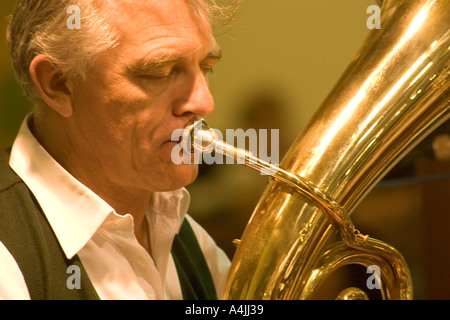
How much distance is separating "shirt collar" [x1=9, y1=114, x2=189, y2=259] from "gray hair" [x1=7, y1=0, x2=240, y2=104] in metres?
0.08

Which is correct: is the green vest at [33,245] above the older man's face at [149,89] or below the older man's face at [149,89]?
below

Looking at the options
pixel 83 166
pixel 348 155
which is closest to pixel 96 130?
pixel 83 166

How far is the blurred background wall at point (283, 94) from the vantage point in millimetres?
1172

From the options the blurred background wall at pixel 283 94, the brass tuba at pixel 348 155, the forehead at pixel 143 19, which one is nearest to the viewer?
the brass tuba at pixel 348 155

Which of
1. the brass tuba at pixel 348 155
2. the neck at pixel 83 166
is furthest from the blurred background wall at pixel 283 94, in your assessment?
the brass tuba at pixel 348 155

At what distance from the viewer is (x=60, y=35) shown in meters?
0.72

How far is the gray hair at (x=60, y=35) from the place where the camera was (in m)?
0.71

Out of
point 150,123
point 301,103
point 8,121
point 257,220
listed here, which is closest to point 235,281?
point 257,220

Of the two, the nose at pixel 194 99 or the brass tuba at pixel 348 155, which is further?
the nose at pixel 194 99

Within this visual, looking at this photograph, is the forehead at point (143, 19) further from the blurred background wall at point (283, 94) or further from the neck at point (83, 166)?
the blurred background wall at point (283, 94)

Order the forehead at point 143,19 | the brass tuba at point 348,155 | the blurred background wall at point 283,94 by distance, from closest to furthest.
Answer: the brass tuba at point 348,155 → the forehead at point 143,19 → the blurred background wall at point 283,94

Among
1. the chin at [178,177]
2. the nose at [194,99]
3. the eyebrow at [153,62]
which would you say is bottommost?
the chin at [178,177]

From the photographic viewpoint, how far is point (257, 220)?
625 millimetres
